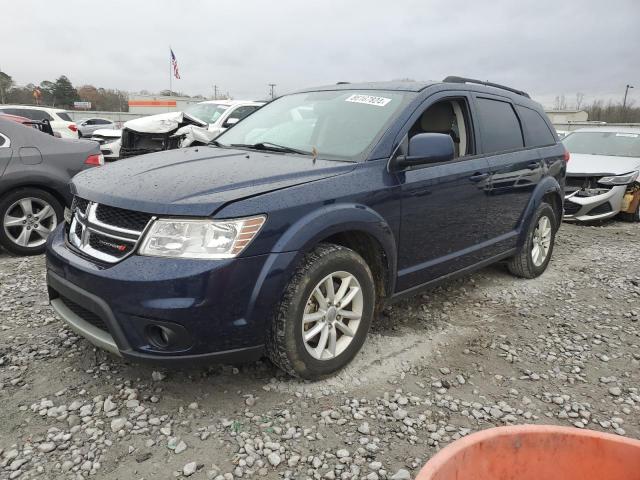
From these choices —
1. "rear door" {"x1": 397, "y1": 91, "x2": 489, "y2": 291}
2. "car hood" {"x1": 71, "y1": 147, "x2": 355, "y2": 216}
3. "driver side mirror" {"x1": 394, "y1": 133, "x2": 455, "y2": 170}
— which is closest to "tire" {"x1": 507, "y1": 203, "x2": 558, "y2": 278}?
"rear door" {"x1": 397, "y1": 91, "x2": 489, "y2": 291}

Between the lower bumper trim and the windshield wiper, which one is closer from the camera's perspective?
the lower bumper trim

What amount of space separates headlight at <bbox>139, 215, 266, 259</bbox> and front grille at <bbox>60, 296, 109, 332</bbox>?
0.52 metres

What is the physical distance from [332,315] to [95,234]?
138cm

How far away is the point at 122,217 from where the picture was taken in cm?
264

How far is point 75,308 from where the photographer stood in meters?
2.84

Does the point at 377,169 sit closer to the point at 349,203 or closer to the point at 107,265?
the point at 349,203

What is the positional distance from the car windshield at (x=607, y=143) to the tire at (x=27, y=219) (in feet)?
28.7

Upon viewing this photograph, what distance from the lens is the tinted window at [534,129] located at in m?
4.73

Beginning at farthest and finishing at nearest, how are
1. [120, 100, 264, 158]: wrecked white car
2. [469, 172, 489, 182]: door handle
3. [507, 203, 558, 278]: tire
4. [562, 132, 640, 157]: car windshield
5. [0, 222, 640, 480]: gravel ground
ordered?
[562, 132, 640, 157]: car windshield
[120, 100, 264, 158]: wrecked white car
[507, 203, 558, 278]: tire
[469, 172, 489, 182]: door handle
[0, 222, 640, 480]: gravel ground

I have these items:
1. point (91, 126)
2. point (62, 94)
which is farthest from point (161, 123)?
point (62, 94)

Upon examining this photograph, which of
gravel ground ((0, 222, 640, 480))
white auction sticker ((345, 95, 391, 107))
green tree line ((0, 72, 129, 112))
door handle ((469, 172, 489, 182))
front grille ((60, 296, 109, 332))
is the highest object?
green tree line ((0, 72, 129, 112))

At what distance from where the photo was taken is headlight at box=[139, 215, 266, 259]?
246 cm

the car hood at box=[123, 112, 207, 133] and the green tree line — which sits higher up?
the green tree line

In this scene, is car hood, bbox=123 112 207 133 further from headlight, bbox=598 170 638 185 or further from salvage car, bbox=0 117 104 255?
headlight, bbox=598 170 638 185
